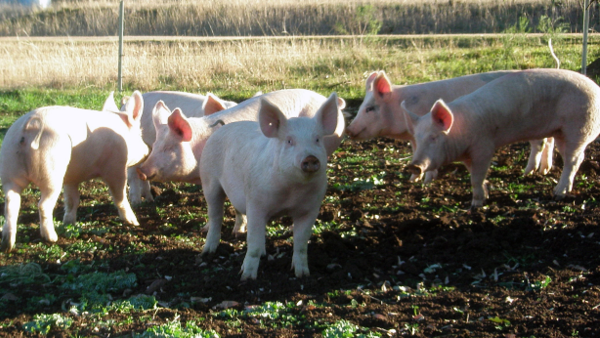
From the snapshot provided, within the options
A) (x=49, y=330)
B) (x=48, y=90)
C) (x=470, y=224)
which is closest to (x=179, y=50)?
(x=48, y=90)

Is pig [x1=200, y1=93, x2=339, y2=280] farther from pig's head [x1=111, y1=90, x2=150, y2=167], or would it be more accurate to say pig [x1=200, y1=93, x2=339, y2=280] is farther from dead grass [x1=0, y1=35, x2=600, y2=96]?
dead grass [x1=0, y1=35, x2=600, y2=96]

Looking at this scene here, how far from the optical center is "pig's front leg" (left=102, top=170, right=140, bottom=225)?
22.0 feet

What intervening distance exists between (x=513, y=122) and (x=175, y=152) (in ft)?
11.7

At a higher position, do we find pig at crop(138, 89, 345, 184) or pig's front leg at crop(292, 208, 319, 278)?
pig at crop(138, 89, 345, 184)

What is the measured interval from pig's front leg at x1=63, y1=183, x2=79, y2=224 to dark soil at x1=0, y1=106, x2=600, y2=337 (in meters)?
0.39

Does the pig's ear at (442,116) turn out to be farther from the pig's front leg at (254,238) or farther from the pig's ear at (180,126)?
the pig's front leg at (254,238)

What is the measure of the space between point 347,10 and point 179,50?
11.8 meters

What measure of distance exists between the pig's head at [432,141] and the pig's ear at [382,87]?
1.62 metres

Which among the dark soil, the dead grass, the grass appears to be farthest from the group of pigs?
the grass

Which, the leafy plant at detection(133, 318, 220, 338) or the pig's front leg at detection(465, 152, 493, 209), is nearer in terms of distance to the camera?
the leafy plant at detection(133, 318, 220, 338)

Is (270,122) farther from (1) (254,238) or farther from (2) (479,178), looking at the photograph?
(2) (479,178)

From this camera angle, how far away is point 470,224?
5.99m

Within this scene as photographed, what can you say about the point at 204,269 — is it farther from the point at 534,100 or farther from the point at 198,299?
the point at 534,100

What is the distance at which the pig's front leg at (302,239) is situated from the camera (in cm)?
479
